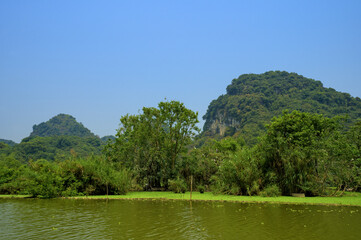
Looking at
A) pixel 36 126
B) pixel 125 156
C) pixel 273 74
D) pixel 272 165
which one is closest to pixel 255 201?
pixel 272 165

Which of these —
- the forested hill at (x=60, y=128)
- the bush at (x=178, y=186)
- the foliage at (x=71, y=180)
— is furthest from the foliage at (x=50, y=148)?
the forested hill at (x=60, y=128)

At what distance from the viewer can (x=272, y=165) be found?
80.4 feet

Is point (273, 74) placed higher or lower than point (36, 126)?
higher

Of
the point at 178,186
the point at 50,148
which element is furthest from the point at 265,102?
the point at 178,186

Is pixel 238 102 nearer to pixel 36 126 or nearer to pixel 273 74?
pixel 273 74

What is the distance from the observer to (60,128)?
168375mm

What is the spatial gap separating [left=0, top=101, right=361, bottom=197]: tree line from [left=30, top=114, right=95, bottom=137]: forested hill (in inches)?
5365

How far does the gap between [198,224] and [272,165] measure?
1407 centimetres

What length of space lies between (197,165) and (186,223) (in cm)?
1788

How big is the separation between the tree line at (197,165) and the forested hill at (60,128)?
447ft

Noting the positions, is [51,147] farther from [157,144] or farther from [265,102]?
[265,102]

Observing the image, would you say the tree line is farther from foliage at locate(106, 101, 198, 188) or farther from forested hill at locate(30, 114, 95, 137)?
forested hill at locate(30, 114, 95, 137)

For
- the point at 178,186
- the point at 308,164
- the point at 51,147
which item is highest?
the point at 51,147

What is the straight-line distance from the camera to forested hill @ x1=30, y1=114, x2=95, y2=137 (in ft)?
534
